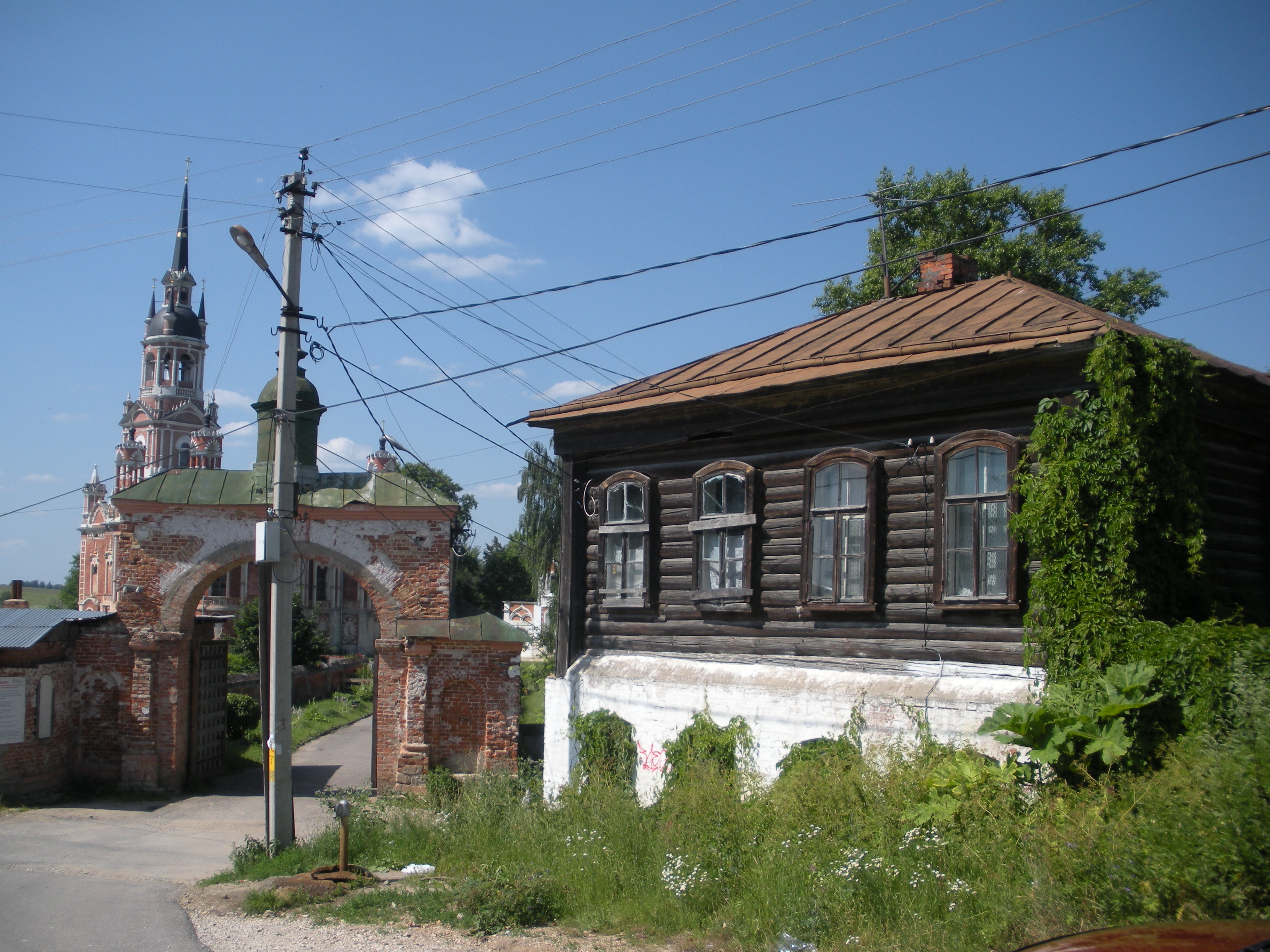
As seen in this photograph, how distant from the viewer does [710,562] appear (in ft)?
43.4

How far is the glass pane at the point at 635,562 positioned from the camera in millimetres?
14000

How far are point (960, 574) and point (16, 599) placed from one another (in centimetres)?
2242

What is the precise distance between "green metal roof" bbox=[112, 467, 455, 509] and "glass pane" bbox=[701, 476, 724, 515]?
6507 millimetres

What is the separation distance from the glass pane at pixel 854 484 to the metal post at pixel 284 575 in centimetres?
659

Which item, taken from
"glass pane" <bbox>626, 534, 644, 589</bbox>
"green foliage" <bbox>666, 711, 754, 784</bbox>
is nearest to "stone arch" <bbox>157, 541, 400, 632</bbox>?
"glass pane" <bbox>626, 534, 644, 589</bbox>

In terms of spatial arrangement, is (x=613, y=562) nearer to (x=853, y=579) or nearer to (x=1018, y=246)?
(x=853, y=579)

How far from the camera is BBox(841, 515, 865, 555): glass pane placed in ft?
37.9

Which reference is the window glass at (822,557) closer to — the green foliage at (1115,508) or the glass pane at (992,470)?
the glass pane at (992,470)

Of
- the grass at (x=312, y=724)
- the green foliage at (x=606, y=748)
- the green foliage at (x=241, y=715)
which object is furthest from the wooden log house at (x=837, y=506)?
the green foliage at (x=241, y=715)

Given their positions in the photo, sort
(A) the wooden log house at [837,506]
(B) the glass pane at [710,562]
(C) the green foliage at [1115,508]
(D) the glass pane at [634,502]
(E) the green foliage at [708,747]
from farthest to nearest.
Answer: (D) the glass pane at [634,502] < (B) the glass pane at [710,562] < (E) the green foliage at [708,747] < (A) the wooden log house at [837,506] < (C) the green foliage at [1115,508]

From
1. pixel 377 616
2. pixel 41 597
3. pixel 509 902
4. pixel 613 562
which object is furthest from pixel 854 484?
pixel 41 597

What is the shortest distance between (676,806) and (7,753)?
12.3 metres

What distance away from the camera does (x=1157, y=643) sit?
844cm

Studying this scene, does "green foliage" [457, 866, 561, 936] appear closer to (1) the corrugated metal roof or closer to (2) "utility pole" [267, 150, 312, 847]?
(2) "utility pole" [267, 150, 312, 847]
